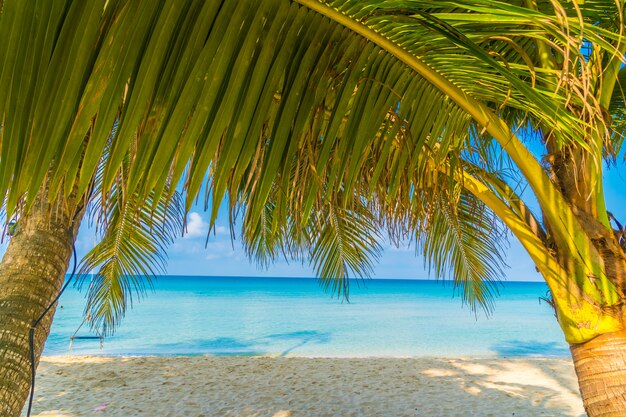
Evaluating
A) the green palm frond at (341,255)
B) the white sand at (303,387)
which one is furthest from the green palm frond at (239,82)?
the white sand at (303,387)

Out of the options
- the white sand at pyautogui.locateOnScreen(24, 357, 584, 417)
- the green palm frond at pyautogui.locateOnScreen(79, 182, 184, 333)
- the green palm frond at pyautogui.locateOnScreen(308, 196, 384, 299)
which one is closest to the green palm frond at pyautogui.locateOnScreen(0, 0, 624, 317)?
the green palm frond at pyautogui.locateOnScreen(79, 182, 184, 333)

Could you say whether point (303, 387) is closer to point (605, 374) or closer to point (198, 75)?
point (605, 374)

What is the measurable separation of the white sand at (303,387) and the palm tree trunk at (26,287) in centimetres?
322

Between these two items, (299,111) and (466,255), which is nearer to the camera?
(299,111)

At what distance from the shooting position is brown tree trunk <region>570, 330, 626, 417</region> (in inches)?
51.6

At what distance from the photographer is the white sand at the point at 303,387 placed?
15.5 feet

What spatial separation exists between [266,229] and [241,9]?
3168 millimetres

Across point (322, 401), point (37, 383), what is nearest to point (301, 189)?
point (322, 401)

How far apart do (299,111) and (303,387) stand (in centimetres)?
529

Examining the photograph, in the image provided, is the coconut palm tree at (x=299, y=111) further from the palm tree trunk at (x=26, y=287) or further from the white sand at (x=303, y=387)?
the white sand at (x=303, y=387)

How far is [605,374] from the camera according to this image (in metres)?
1.34

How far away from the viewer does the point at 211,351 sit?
1317 cm

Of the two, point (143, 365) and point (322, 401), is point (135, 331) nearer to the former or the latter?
point (143, 365)

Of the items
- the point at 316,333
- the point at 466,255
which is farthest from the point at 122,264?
the point at 316,333
